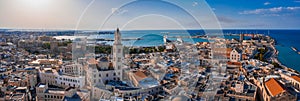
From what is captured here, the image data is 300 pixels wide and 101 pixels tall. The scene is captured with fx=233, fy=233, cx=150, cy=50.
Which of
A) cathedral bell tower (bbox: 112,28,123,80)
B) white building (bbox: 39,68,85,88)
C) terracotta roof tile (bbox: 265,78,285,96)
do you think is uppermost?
cathedral bell tower (bbox: 112,28,123,80)

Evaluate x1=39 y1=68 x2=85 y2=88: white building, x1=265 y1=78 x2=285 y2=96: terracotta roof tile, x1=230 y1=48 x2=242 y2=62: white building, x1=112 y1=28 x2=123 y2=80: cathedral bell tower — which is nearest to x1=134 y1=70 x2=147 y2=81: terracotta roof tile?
x1=112 y1=28 x2=123 y2=80: cathedral bell tower

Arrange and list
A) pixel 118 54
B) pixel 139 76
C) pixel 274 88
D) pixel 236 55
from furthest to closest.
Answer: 1. pixel 236 55
2. pixel 139 76
3. pixel 118 54
4. pixel 274 88

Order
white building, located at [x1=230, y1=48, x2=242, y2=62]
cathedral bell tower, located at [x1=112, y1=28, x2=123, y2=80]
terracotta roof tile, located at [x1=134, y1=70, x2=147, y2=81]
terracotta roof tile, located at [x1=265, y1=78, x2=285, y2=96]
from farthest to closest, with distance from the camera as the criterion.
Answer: white building, located at [x1=230, y1=48, x2=242, y2=62] < terracotta roof tile, located at [x1=134, y1=70, x2=147, y2=81] < cathedral bell tower, located at [x1=112, y1=28, x2=123, y2=80] < terracotta roof tile, located at [x1=265, y1=78, x2=285, y2=96]

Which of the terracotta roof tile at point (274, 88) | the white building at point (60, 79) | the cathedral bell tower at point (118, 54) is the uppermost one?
the cathedral bell tower at point (118, 54)

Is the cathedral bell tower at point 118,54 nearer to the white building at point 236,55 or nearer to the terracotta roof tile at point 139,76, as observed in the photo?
the terracotta roof tile at point 139,76

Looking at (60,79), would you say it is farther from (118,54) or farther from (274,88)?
(274,88)

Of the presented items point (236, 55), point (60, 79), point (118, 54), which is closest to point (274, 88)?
point (118, 54)

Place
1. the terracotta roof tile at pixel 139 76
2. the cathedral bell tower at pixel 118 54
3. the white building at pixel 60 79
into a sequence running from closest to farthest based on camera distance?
the cathedral bell tower at pixel 118 54 → the terracotta roof tile at pixel 139 76 → the white building at pixel 60 79

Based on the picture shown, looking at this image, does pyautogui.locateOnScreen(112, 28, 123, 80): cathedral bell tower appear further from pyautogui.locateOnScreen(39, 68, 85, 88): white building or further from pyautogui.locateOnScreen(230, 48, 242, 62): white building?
pyautogui.locateOnScreen(230, 48, 242, 62): white building

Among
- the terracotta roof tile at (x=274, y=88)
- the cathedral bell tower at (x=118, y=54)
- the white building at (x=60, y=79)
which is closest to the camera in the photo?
the terracotta roof tile at (x=274, y=88)

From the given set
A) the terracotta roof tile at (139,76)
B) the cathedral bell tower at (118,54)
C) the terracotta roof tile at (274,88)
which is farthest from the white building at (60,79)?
the terracotta roof tile at (274,88)

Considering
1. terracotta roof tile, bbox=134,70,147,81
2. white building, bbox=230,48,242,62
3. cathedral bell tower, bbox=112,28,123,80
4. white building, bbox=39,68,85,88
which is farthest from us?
white building, bbox=230,48,242,62

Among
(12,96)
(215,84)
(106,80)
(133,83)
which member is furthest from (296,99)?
(12,96)
